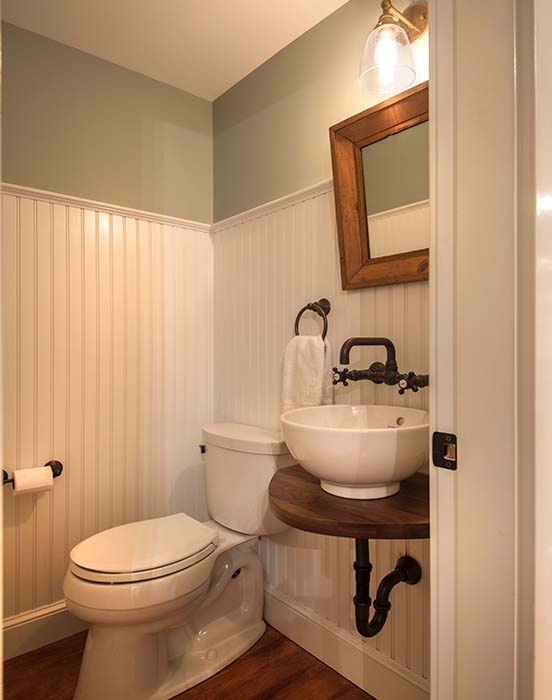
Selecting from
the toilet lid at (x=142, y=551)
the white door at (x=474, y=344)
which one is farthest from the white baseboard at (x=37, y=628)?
the white door at (x=474, y=344)

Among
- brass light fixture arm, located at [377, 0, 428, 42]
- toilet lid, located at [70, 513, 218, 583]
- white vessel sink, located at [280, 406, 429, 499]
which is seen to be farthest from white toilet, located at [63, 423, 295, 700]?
brass light fixture arm, located at [377, 0, 428, 42]

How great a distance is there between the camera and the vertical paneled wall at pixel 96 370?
5.93 ft

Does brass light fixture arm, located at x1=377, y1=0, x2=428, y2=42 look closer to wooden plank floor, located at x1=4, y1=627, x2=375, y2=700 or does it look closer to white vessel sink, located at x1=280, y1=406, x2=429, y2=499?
white vessel sink, located at x1=280, y1=406, x2=429, y2=499

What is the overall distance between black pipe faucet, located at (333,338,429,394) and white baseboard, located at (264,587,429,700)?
2.97 feet

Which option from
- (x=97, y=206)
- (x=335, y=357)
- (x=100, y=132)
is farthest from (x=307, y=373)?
(x=100, y=132)

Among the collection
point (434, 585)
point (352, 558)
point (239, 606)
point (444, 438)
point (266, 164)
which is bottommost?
point (239, 606)

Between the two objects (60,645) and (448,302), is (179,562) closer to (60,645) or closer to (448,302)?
(60,645)

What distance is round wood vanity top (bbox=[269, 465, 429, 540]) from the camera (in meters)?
1.05

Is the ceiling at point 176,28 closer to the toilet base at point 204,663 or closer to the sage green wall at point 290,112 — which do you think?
the sage green wall at point 290,112

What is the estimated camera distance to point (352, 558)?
165cm

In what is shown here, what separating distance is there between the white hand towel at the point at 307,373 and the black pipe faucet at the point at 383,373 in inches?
5.1

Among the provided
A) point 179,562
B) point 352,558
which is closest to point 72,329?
point 179,562

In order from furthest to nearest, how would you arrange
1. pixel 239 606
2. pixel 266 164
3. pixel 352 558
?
1. pixel 266 164
2. pixel 239 606
3. pixel 352 558

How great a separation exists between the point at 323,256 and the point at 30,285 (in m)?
1.14
